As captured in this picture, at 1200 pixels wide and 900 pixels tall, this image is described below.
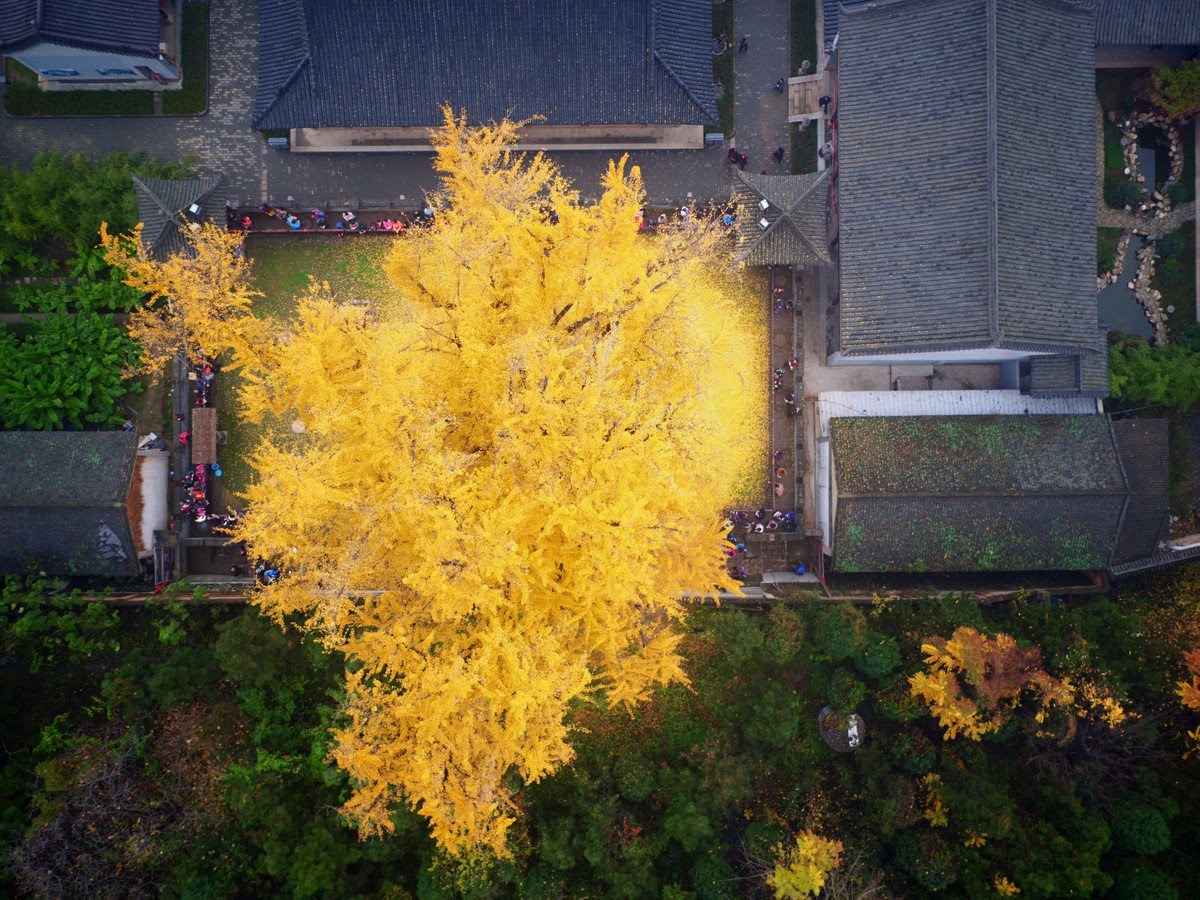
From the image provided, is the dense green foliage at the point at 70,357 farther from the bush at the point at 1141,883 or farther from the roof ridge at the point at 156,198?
the bush at the point at 1141,883

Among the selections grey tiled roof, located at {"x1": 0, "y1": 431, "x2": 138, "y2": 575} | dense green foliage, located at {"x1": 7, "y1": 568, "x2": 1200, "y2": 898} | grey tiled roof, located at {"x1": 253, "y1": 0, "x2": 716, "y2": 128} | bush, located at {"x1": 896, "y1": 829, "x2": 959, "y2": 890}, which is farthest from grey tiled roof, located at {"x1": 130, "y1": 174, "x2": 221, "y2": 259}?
bush, located at {"x1": 896, "y1": 829, "x2": 959, "y2": 890}

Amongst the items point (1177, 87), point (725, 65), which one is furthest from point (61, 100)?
point (1177, 87)

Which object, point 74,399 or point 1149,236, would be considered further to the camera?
point 1149,236

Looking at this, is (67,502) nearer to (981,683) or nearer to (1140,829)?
(981,683)

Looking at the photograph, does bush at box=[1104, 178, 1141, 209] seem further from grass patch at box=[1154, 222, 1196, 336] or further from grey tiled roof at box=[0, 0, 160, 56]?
grey tiled roof at box=[0, 0, 160, 56]

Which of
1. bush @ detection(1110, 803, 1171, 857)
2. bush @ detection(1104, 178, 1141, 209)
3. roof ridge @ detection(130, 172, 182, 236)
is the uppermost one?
bush @ detection(1104, 178, 1141, 209)

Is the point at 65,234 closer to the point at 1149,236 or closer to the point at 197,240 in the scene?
the point at 197,240

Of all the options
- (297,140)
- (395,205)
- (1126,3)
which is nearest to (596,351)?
(395,205)
